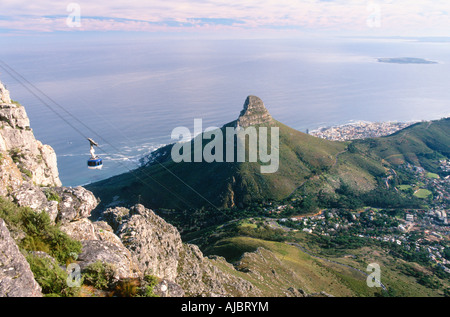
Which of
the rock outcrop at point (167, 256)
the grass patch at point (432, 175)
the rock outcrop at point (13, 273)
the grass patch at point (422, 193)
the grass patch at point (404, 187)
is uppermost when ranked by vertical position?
the rock outcrop at point (13, 273)

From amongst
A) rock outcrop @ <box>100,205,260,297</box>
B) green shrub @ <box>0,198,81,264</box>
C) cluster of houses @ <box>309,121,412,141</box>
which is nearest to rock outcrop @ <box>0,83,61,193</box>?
green shrub @ <box>0,198,81,264</box>

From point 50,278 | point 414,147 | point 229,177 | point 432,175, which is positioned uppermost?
point 50,278

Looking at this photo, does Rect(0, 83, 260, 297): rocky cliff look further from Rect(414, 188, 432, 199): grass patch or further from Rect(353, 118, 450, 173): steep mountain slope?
Rect(353, 118, 450, 173): steep mountain slope

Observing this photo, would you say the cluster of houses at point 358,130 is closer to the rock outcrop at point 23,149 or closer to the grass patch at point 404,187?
the grass patch at point 404,187

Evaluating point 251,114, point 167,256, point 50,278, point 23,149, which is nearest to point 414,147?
point 251,114

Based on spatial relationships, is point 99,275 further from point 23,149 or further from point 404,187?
point 404,187

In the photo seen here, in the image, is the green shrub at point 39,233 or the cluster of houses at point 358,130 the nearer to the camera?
the green shrub at point 39,233

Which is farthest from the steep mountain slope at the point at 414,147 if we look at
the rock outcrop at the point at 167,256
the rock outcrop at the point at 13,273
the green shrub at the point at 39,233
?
the rock outcrop at the point at 13,273
